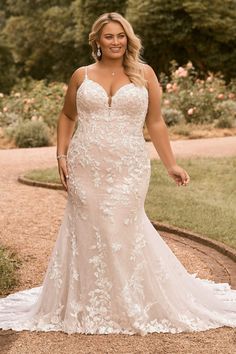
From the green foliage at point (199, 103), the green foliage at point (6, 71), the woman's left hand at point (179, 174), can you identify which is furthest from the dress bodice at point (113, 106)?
the green foliage at point (6, 71)

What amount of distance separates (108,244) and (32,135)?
10.5 meters

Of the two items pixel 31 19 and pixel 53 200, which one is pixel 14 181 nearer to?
pixel 53 200

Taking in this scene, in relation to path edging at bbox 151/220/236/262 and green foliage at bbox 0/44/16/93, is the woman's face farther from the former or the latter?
green foliage at bbox 0/44/16/93

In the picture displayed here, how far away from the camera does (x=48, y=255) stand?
683cm

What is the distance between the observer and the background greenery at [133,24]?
26828 mm

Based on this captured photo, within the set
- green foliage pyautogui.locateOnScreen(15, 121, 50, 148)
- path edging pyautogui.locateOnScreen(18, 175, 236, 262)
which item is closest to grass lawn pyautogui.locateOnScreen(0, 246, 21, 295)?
path edging pyautogui.locateOnScreen(18, 175, 236, 262)

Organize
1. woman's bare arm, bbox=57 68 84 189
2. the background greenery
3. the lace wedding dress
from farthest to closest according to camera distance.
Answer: the background greenery → woman's bare arm, bbox=57 68 84 189 → the lace wedding dress

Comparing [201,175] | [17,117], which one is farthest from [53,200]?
[17,117]

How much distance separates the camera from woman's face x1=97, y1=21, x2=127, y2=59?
454 centimetres

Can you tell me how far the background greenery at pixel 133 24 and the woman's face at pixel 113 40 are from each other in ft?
73.2

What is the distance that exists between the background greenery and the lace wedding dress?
22.4 meters

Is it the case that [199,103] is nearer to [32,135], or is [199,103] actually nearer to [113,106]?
[32,135]

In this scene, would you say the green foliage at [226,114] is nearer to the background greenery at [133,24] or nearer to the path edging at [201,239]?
the path edging at [201,239]

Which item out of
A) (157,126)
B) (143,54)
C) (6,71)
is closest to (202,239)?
(157,126)
